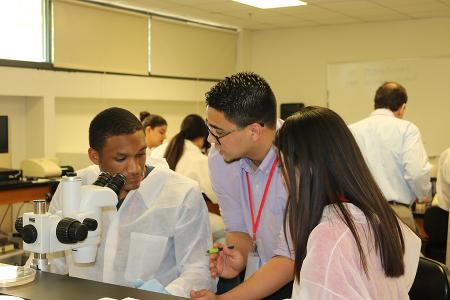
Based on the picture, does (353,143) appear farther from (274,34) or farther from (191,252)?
(274,34)

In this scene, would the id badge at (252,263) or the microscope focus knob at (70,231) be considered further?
the id badge at (252,263)

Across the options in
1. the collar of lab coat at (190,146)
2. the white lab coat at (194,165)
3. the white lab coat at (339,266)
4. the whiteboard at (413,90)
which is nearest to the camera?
the white lab coat at (339,266)

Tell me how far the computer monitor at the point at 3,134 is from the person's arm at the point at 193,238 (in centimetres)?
321

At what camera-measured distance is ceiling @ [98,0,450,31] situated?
556 centimetres

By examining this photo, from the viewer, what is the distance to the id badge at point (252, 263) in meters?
1.94

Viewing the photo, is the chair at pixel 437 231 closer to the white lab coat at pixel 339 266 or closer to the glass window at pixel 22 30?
the white lab coat at pixel 339 266

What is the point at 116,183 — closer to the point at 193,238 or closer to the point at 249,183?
the point at 193,238

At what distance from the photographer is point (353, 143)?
1.29 metres

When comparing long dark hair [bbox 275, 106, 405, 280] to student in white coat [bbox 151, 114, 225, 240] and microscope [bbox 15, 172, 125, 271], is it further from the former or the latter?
student in white coat [bbox 151, 114, 225, 240]

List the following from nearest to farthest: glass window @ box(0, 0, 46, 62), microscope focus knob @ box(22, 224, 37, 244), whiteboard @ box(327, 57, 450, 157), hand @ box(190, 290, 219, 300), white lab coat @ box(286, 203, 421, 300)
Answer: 1. white lab coat @ box(286, 203, 421, 300)
2. microscope focus knob @ box(22, 224, 37, 244)
3. hand @ box(190, 290, 219, 300)
4. glass window @ box(0, 0, 46, 62)
5. whiteboard @ box(327, 57, 450, 157)

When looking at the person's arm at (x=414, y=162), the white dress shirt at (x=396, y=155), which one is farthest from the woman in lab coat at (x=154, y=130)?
the person's arm at (x=414, y=162)

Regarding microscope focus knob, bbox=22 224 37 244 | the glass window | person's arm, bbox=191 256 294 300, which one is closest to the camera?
microscope focus knob, bbox=22 224 37 244

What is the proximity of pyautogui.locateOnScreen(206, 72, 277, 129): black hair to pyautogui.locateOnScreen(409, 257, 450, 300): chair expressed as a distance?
65cm

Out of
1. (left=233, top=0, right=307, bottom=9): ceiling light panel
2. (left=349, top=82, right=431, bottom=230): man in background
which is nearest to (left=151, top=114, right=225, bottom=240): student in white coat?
(left=349, top=82, right=431, bottom=230): man in background
